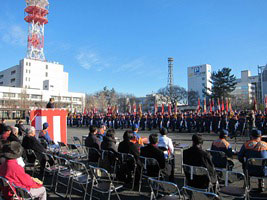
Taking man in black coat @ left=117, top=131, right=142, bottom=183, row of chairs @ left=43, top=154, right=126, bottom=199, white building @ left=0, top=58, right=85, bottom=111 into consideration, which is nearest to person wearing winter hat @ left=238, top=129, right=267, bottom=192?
man in black coat @ left=117, top=131, right=142, bottom=183

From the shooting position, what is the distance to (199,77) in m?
102

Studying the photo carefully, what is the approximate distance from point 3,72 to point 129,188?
95.8m

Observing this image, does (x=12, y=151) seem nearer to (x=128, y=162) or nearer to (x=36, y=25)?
(x=128, y=162)

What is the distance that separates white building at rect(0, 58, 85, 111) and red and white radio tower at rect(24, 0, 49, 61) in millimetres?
4318

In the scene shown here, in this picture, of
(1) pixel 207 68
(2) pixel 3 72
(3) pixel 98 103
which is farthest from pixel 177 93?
(2) pixel 3 72

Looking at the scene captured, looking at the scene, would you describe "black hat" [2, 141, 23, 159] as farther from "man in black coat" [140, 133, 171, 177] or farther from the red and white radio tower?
the red and white radio tower

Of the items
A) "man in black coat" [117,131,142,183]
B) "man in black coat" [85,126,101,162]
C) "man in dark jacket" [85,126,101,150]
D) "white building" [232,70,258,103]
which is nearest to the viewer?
"man in black coat" [117,131,142,183]

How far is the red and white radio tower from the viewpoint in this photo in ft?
255

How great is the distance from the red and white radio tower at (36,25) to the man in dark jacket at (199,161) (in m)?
85.1

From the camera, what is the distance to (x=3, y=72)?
85062 millimetres

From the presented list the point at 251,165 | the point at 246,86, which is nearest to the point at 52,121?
the point at 251,165

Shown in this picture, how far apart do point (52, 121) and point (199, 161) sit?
8366 millimetres

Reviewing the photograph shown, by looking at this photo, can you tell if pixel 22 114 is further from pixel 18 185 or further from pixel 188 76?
pixel 188 76

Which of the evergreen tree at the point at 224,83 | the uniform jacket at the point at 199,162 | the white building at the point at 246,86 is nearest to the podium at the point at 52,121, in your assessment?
the uniform jacket at the point at 199,162
